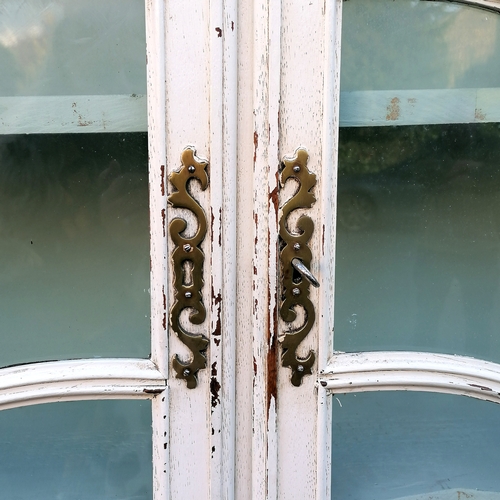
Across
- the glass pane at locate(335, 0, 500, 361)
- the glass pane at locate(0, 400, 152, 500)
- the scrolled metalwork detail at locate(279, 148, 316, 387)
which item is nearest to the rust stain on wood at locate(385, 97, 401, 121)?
the glass pane at locate(335, 0, 500, 361)

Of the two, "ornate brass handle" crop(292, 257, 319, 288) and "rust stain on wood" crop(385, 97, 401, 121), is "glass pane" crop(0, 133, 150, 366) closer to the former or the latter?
A: "ornate brass handle" crop(292, 257, 319, 288)

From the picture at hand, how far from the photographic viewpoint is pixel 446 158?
26.3 inches

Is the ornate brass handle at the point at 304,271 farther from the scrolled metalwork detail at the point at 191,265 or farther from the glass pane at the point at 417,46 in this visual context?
the glass pane at the point at 417,46

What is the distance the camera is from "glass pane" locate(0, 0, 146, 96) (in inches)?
23.4

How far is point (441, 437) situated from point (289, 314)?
31 cm

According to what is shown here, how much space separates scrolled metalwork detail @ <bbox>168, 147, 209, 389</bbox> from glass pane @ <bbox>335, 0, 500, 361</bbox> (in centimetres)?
18

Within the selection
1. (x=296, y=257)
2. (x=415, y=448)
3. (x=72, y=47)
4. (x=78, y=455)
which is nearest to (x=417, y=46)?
(x=296, y=257)

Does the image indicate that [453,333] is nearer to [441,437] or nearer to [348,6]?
[441,437]

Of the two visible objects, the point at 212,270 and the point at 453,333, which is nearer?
the point at 212,270

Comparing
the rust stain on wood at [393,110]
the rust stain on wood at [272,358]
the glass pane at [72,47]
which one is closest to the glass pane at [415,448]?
the rust stain on wood at [272,358]

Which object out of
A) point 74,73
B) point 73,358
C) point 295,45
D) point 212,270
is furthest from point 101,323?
point 295,45

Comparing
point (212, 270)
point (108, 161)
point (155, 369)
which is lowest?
point (155, 369)

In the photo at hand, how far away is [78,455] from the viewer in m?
0.69

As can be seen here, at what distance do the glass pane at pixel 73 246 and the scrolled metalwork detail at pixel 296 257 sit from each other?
18 cm
